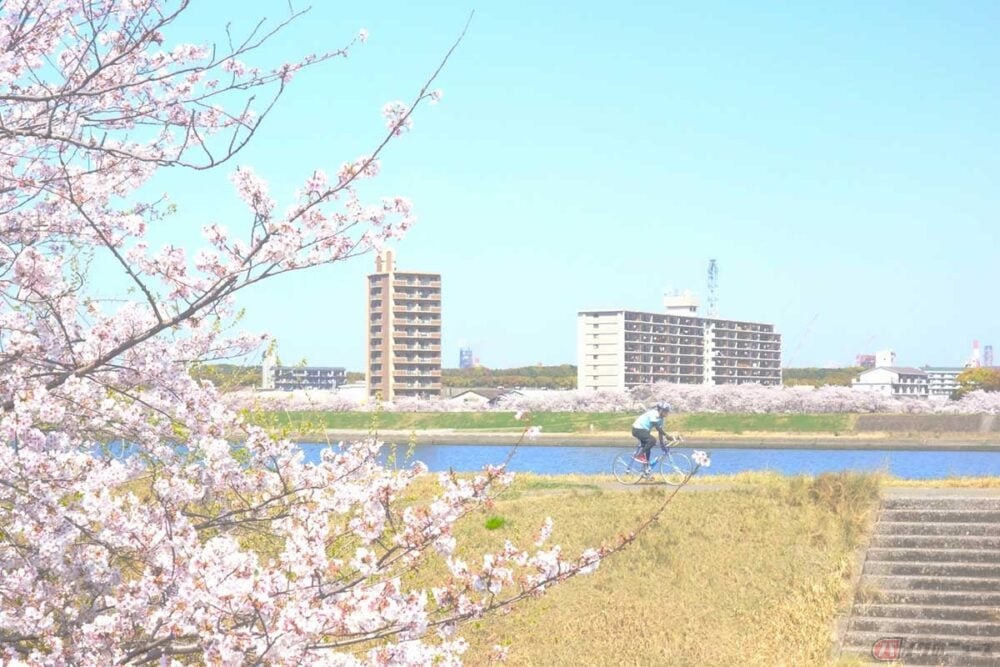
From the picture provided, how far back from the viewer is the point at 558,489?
22.6 meters

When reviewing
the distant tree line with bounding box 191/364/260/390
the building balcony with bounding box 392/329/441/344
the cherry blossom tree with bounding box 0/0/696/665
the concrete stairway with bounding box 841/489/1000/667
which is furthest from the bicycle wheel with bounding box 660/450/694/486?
the building balcony with bounding box 392/329/441/344

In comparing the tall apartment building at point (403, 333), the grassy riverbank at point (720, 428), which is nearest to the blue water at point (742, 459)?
the grassy riverbank at point (720, 428)

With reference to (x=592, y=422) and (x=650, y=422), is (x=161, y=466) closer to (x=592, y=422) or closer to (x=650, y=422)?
(x=650, y=422)

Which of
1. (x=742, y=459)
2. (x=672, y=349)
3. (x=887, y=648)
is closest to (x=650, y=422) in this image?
(x=887, y=648)

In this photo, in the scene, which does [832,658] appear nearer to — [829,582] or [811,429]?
[829,582]

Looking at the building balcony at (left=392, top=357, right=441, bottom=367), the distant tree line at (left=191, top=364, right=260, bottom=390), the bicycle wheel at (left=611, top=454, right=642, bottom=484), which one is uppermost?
the building balcony at (left=392, top=357, right=441, bottom=367)

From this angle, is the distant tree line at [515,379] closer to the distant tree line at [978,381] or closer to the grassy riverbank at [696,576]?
the distant tree line at [978,381]

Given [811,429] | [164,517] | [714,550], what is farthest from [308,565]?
[811,429]

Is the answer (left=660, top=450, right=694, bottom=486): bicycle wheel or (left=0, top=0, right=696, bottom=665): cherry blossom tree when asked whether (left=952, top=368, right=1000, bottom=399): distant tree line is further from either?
(left=0, top=0, right=696, bottom=665): cherry blossom tree

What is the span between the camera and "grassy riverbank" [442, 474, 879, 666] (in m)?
14.2

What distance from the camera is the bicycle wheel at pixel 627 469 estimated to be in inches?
931

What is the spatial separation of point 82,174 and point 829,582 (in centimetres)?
1228

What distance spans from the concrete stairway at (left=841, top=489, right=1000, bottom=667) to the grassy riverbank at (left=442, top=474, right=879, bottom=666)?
1.31 ft

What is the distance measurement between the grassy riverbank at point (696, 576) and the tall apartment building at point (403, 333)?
128 metres
